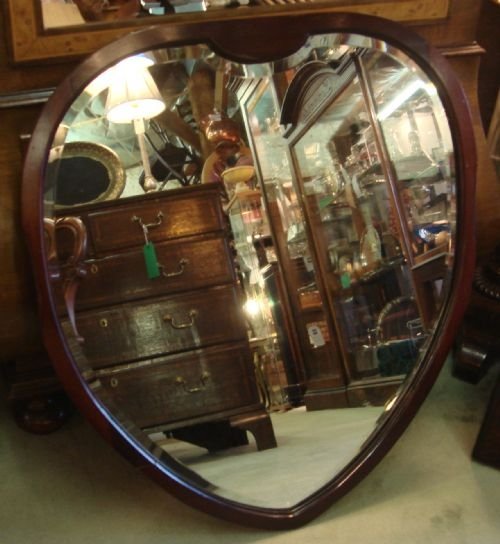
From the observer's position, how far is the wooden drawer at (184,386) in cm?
67

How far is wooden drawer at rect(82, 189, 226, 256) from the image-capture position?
68 centimetres

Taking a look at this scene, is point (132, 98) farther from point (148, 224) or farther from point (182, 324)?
point (182, 324)

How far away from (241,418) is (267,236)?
7.6 inches

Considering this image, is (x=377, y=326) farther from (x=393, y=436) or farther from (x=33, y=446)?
(x=33, y=446)

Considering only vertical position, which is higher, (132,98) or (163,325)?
(132,98)

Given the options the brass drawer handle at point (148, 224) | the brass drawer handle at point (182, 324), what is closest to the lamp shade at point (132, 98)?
the brass drawer handle at point (148, 224)

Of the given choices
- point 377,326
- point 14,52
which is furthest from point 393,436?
point 14,52

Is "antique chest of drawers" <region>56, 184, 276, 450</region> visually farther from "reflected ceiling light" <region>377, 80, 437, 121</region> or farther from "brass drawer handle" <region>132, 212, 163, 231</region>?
"reflected ceiling light" <region>377, 80, 437, 121</region>

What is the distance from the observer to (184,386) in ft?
2.23

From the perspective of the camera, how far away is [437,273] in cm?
73

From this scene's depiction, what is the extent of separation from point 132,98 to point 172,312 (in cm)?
22

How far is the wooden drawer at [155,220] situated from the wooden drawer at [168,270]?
0.01m

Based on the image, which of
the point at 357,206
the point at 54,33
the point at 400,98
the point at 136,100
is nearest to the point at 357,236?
the point at 357,206

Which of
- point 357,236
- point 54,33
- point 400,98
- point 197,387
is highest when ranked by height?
point 54,33
